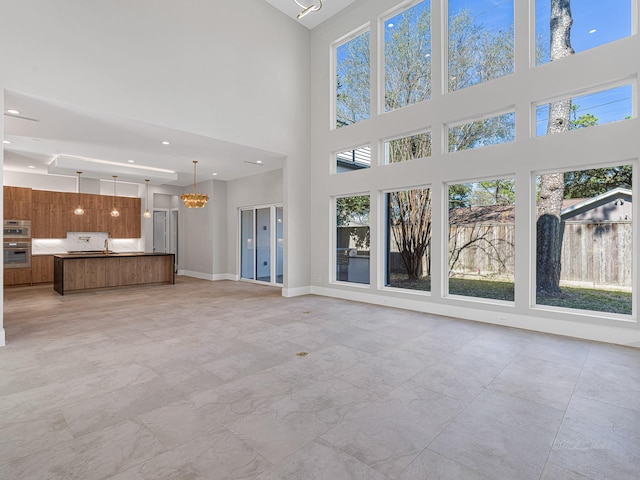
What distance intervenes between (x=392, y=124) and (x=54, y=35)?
524 cm

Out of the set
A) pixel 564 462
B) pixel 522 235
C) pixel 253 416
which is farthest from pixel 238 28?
pixel 564 462

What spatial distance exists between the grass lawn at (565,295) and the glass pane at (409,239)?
10.7 inches

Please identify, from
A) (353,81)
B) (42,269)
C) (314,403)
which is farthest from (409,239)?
(42,269)

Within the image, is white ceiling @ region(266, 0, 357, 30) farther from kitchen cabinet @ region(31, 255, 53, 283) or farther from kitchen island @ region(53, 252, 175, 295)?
kitchen cabinet @ region(31, 255, 53, 283)

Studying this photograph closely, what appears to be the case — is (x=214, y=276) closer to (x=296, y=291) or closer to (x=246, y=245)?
(x=246, y=245)

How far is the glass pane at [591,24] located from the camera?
13.8 ft

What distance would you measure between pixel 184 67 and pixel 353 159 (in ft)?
11.7

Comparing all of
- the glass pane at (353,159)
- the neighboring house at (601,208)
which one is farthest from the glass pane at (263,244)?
the neighboring house at (601,208)

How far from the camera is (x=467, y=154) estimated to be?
17.4ft

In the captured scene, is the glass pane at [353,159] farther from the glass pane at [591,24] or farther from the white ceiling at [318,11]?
the glass pane at [591,24]

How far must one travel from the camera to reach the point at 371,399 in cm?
268

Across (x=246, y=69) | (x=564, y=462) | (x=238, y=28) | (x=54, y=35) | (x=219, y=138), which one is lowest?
(x=564, y=462)

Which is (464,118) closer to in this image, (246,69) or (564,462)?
(246,69)

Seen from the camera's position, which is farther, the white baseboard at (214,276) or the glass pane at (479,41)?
the white baseboard at (214,276)
